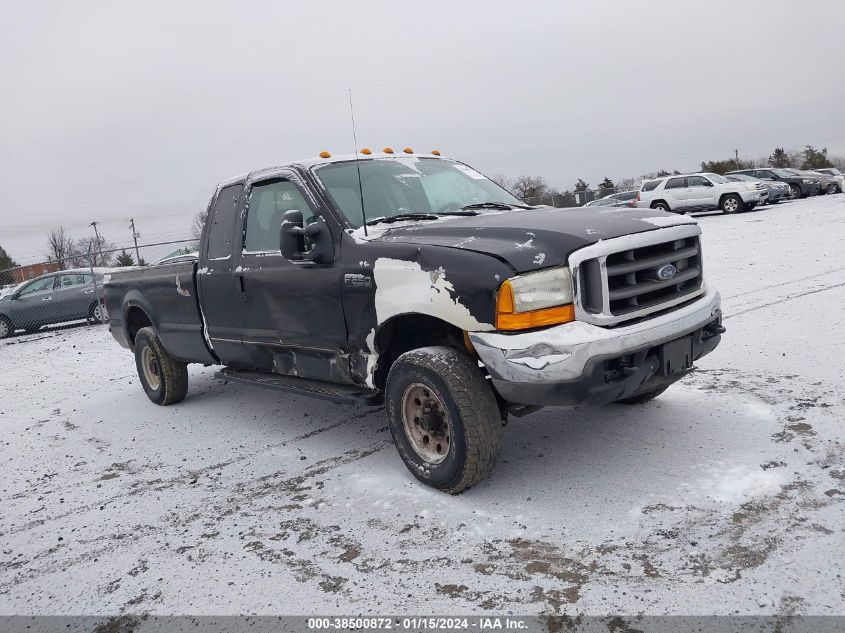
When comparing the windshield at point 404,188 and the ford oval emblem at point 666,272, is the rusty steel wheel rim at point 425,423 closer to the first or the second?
the windshield at point 404,188

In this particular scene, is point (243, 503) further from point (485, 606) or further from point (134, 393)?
point (134, 393)

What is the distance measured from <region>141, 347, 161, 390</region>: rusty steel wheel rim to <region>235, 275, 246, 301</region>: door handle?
216 centimetres

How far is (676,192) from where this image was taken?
2423cm

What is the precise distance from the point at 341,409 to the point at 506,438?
177 centimetres

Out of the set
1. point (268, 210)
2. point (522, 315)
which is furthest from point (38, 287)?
point (522, 315)

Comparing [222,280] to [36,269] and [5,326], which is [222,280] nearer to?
[5,326]

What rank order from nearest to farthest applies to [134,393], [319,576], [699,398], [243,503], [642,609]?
[642,609]
[319,576]
[243,503]
[699,398]
[134,393]

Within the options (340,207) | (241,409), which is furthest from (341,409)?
(340,207)

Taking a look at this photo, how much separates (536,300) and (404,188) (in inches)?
71.5

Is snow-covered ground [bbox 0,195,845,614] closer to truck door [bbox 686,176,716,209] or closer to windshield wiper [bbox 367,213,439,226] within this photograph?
windshield wiper [bbox 367,213,439,226]

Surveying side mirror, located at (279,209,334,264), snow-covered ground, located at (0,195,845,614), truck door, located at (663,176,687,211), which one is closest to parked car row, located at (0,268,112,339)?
snow-covered ground, located at (0,195,845,614)

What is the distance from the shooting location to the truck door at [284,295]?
173 inches

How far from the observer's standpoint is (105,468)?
5.08 metres

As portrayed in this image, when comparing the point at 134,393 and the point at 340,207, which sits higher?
the point at 340,207
